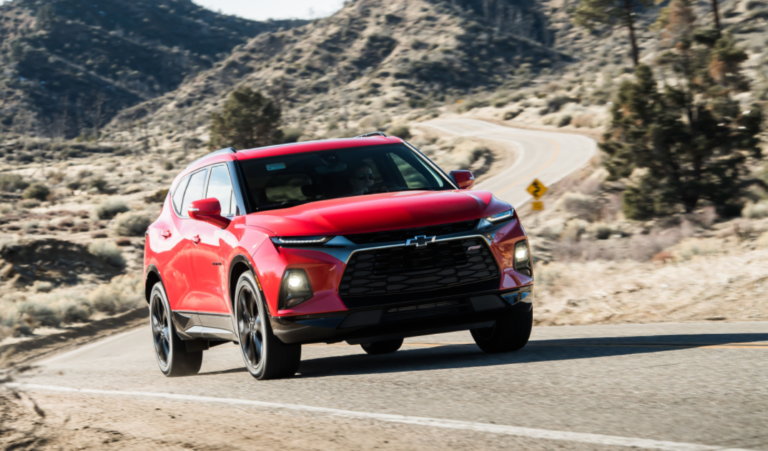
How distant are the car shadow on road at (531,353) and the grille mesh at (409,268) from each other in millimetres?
818

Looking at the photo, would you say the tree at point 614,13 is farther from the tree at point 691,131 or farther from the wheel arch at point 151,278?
the wheel arch at point 151,278

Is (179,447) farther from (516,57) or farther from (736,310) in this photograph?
(516,57)

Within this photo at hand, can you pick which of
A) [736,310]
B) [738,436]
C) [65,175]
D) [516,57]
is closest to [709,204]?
[736,310]

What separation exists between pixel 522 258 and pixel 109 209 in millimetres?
37337

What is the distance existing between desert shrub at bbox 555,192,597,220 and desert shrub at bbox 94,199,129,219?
71.2 ft

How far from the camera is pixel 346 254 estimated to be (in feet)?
19.9

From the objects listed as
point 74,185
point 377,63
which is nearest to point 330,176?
point 74,185

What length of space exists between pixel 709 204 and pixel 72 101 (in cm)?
11040

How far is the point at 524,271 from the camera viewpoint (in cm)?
673

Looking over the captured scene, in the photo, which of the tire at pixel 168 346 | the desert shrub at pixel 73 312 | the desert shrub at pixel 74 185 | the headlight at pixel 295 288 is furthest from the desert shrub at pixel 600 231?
the desert shrub at pixel 74 185

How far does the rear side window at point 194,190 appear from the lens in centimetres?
820

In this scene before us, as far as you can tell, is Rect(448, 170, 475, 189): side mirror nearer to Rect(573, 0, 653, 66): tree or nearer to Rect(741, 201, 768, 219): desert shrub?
Rect(741, 201, 768, 219): desert shrub

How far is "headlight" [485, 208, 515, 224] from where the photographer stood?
6.50 m

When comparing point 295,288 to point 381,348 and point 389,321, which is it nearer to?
point 389,321
